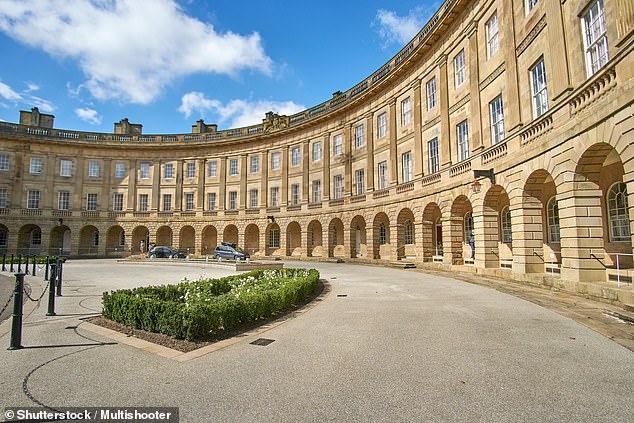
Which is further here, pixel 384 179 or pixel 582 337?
pixel 384 179

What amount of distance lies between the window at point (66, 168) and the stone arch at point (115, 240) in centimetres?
830

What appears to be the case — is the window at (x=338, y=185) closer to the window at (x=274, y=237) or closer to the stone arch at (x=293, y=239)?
the stone arch at (x=293, y=239)

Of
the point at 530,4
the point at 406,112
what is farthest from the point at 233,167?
the point at 530,4

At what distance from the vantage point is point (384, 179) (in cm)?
2803

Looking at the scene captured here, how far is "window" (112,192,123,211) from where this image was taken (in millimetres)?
42719

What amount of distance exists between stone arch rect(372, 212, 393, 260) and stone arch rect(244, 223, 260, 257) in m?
16.0

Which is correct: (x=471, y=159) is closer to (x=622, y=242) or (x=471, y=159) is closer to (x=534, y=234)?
(x=534, y=234)

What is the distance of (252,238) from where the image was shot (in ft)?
133

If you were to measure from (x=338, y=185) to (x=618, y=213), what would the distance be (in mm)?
22765

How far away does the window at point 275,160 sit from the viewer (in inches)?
1547

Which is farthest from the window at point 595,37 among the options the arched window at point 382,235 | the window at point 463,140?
the arched window at point 382,235

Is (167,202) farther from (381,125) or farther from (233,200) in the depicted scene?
(381,125)

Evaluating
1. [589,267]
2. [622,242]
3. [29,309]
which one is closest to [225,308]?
[29,309]

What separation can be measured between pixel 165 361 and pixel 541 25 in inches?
643
